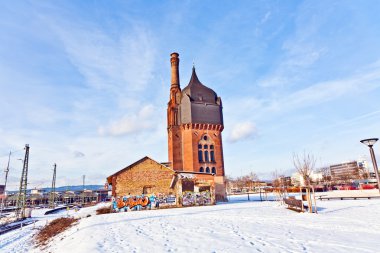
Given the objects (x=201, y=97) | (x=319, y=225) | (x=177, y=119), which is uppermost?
(x=201, y=97)

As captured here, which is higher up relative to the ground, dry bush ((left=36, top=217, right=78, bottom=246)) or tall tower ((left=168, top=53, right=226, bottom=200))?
tall tower ((left=168, top=53, right=226, bottom=200))

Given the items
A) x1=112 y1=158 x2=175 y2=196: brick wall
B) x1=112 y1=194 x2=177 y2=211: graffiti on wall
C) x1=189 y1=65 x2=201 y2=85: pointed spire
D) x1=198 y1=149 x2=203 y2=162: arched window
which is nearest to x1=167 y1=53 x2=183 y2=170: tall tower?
x1=189 y1=65 x2=201 y2=85: pointed spire

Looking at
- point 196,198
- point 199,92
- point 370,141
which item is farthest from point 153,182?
point 199,92

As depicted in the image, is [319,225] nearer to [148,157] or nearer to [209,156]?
[148,157]

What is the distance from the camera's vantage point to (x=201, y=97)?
48.5 metres

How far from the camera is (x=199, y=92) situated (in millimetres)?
48938

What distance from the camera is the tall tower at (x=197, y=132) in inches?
1804

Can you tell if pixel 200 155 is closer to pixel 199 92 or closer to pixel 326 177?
pixel 199 92

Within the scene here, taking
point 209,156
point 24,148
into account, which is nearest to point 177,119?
point 209,156

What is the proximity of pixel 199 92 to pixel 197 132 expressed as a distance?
26.0 feet

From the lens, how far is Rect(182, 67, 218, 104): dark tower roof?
4816cm

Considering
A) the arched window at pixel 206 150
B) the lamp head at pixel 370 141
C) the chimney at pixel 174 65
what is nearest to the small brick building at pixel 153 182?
the arched window at pixel 206 150

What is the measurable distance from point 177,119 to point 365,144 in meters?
38.8

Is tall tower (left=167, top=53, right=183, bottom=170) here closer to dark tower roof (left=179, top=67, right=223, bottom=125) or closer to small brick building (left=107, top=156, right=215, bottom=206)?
dark tower roof (left=179, top=67, right=223, bottom=125)
